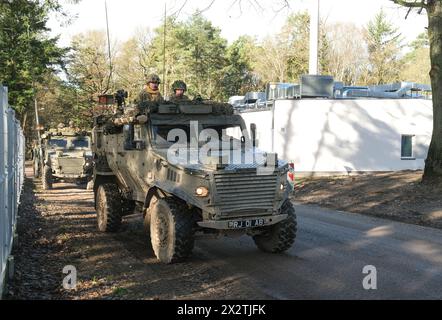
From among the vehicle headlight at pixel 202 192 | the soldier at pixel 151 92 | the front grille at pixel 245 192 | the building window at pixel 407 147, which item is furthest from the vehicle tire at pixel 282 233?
the building window at pixel 407 147

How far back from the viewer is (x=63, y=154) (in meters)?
20.9

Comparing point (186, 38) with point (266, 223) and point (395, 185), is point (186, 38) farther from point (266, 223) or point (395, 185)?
point (266, 223)

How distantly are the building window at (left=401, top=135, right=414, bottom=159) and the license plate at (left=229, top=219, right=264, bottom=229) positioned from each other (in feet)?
66.0

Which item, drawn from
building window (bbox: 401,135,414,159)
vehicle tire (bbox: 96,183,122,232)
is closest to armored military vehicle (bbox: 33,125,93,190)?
vehicle tire (bbox: 96,183,122,232)

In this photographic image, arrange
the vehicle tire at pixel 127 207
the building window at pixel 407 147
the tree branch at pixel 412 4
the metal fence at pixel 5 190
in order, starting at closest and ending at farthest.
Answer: the metal fence at pixel 5 190, the vehicle tire at pixel 127 207, the tree branch at pixel 412 4, the building window at pixel 407 147

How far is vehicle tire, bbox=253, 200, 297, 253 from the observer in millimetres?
8383

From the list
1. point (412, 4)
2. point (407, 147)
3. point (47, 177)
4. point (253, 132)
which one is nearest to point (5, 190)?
point (253, 132)

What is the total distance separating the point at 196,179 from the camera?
7.55 meters

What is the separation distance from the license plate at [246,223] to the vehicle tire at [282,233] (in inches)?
25.4

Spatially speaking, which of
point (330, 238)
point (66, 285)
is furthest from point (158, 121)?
point (330, 238)

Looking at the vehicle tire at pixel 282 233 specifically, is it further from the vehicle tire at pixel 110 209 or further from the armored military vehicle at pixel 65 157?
the armored military vehicle at pixel 65 157

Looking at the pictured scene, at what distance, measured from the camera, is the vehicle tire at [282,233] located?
8.38 metres

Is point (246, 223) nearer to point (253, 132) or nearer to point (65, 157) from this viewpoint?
point (253, 132)

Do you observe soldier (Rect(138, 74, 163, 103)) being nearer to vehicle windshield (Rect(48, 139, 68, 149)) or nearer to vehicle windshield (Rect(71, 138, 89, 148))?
vehicle windshield (Rect(71, 138, 89, 148))
